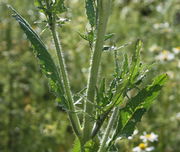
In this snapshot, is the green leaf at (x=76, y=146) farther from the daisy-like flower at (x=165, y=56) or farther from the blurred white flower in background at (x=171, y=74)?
the daisy-like flower at (x=165, y=56)

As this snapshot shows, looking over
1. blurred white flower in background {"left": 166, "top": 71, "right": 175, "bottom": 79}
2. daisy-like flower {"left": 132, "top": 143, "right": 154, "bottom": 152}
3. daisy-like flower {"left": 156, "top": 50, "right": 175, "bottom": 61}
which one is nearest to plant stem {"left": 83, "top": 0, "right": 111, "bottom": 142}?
daisy-like flower {"left": 132, "top": 143, "right": 154, "bottom": 152}

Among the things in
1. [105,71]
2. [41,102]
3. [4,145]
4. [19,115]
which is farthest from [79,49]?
[4,145]

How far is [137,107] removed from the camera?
141 cm

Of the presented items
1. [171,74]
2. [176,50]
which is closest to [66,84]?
[171,74]

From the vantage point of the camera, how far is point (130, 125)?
4.68 ft

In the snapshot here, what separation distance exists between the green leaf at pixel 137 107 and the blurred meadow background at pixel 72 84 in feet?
4.28

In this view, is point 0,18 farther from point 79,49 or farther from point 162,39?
point 162,39

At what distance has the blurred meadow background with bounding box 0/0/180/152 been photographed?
10.7ft

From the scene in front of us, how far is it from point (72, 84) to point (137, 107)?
259 cm

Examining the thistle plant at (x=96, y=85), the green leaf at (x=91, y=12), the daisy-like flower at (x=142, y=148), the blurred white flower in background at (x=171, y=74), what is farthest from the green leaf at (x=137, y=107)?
the blurred white flower in background at (x=171, y=74)

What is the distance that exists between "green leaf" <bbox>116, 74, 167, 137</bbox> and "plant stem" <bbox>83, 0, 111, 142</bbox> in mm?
128

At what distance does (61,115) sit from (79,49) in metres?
0.65

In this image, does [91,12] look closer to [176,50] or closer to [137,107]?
[137,107]

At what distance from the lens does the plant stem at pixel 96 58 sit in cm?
124
